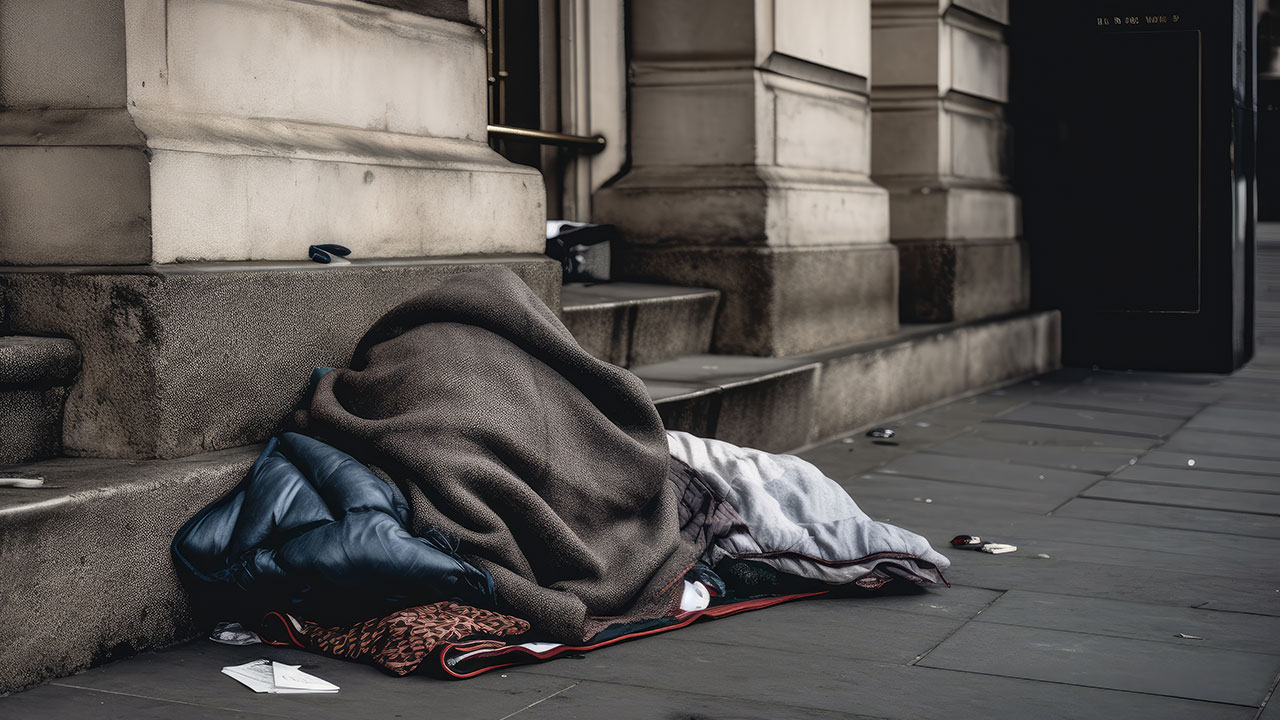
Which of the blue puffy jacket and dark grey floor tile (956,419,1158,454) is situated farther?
dark grey floor tile (956,419,1158,454)

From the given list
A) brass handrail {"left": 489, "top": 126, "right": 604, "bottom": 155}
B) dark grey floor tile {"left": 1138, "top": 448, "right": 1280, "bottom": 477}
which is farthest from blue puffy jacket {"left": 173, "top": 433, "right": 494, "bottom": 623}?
dark grey floor tile {"left": 1138, "top": 448, "right": 1280, "bottom": 477}

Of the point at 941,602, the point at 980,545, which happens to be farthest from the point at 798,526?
the point at 980,545

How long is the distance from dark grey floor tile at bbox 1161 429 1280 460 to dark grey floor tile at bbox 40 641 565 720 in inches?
170

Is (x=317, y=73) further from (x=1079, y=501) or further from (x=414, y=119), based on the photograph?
(x=1079, y=501)

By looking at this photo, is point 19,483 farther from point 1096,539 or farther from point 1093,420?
point 1093,420

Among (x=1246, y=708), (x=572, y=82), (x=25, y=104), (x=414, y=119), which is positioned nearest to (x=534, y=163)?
(x=572, y=82)

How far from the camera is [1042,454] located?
6543 mm

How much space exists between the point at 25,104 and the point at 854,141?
4885 millimetres

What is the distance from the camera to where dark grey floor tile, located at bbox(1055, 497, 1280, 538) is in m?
4.94

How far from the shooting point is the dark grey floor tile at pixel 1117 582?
3.97 metres

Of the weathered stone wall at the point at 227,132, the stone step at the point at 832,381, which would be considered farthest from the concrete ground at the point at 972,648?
the weathered stone wall at the point at 227,132

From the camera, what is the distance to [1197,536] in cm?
481

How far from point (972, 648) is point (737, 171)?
12.3ft

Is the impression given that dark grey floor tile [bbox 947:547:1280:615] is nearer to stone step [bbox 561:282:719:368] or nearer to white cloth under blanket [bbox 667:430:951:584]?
white cloth under blanket [bbox 667:430:951:584]
